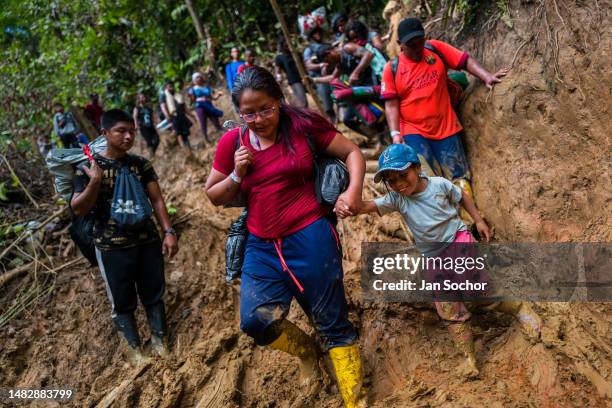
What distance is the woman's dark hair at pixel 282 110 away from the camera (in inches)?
102

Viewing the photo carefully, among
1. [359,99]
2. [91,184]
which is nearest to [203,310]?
[91,184]

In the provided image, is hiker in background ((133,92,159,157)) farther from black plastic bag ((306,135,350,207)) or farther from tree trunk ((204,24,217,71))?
black plastic bag ((306,135,350,207))

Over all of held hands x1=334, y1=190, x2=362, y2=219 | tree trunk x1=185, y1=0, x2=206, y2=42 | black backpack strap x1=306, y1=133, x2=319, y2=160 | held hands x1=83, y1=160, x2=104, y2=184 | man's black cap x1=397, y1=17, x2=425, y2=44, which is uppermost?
man's black cap x1=397, y1=17, x2=425, y2=44

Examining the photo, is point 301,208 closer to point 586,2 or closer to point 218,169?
point 218,169

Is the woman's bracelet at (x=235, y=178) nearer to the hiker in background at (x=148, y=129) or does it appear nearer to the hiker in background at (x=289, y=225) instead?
the hiker in background at (x=289, y=225)

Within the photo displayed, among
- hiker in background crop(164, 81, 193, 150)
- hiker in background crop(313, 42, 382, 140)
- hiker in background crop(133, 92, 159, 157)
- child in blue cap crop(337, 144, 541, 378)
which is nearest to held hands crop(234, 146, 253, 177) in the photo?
child in blue cap crop(337, 144, 541, 378)

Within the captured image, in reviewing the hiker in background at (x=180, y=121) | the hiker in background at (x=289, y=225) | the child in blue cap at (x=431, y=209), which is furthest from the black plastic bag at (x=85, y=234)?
the hiker in background at (x=180, y=121)

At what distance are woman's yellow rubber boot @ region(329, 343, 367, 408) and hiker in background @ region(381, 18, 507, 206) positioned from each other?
81.2 inches

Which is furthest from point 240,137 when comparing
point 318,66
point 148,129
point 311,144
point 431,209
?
point 148,129

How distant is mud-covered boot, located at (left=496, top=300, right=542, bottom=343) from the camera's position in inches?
126

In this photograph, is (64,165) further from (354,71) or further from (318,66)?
(318,66)

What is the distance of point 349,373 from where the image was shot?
283 centimetres

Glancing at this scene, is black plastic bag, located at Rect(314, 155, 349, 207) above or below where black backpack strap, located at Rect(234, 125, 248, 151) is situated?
below

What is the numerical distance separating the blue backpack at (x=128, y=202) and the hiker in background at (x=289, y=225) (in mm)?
1152
